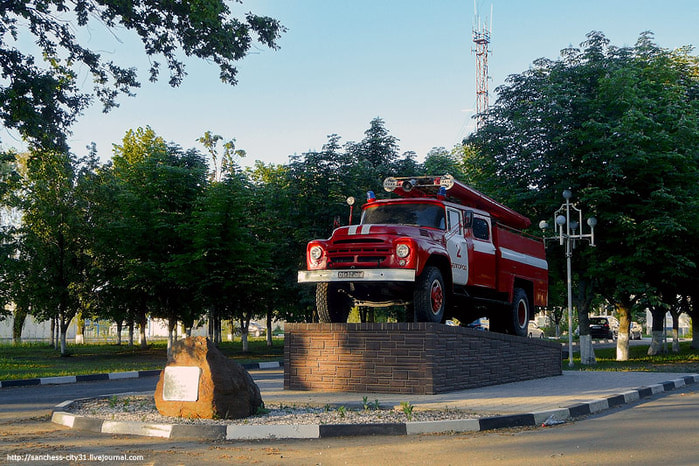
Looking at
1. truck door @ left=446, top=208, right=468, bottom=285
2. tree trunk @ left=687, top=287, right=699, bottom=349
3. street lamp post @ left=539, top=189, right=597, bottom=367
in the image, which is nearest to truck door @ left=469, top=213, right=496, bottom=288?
truck door @ left=446, top=208, right=468, bottom=285

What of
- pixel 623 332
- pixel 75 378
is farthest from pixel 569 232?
pixel 75 378

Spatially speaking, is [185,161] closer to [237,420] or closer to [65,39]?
[65,39]

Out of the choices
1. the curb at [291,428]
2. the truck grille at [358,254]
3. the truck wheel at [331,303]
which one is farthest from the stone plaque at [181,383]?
the truck wheel at [331,303]

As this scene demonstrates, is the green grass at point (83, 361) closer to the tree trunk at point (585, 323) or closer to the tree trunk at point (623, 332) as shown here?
the tree trunk at point (585, 323)

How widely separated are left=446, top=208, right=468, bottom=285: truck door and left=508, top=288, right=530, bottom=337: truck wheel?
2.86 m

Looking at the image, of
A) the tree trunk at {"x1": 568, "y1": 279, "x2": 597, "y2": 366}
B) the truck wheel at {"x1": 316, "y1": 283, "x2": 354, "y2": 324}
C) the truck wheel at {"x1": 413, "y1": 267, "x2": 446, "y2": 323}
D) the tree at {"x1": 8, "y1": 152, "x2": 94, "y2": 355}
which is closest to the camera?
the truck wheel at {"x1": 413, "y1": 267, "x2": 446, "y2": 323}

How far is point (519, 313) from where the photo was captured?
16.0 meters

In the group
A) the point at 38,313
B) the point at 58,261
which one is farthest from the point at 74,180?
the point at 38,313

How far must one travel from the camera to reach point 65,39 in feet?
61.8

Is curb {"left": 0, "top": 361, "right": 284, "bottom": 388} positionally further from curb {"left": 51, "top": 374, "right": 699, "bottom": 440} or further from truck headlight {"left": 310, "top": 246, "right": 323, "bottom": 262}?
truck headlight {"left": 310, "top": 246, "right": 323, "bottom": 262}

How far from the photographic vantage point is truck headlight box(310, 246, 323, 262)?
12.3 meters

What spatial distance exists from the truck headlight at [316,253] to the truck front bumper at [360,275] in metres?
0.26

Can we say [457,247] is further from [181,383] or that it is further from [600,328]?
[600,328]

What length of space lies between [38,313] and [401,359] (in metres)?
28.5
